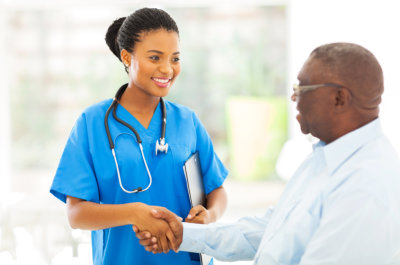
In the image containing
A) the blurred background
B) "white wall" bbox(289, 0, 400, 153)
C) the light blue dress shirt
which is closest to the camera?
the light blue dress shirt

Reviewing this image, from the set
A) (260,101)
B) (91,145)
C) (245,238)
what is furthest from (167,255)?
(260,101)

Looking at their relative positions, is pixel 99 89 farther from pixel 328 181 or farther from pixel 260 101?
pixel 328 181

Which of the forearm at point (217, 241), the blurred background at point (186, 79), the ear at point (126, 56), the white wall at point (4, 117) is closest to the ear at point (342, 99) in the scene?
the forearm at point (217, 241)

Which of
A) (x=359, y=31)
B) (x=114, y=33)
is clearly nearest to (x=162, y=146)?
(x=114, y=33)

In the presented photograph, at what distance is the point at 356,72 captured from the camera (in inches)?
40.7

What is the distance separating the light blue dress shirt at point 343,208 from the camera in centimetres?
96

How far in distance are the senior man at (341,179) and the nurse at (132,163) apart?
395 millimetres

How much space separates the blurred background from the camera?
162 inches

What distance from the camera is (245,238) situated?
1.42 meters

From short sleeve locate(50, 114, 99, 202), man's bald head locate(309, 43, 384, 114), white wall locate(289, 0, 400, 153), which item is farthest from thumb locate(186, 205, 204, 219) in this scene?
white wall locate(289, 0, 400, 153)

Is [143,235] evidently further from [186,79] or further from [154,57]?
[186,79]

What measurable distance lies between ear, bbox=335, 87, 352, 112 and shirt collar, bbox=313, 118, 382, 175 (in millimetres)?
62

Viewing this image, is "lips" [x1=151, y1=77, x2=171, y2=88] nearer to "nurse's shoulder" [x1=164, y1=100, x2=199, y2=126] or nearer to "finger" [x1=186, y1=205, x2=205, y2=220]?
"nurse's shoulder" [x1=164, y1=100, x2=199, y2=126]

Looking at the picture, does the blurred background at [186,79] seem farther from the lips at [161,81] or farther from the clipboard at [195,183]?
the lips at [161,81]
